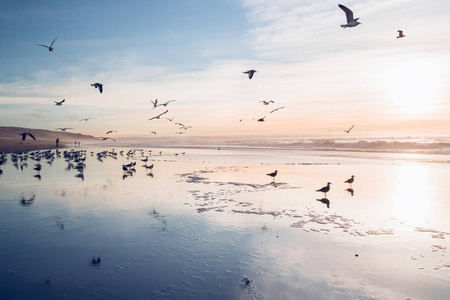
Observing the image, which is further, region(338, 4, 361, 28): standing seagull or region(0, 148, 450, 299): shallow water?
region(338, 4, 361, 28): standing seagull

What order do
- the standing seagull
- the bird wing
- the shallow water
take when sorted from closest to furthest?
the shallow water < the bird wing < the standing seagull

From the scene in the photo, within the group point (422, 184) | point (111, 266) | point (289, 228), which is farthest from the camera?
point (422, 184)

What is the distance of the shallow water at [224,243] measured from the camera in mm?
6570

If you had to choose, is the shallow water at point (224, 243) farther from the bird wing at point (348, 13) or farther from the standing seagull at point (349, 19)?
the bird wing at point (348, 13)

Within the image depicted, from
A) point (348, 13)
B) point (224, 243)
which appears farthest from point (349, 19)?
point (224, 243)

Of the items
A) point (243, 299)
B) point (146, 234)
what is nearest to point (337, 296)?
point (243, 299)

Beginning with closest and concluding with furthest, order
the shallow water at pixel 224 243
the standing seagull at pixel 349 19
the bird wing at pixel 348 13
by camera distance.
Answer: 1. the shallow water at pixel 224 243
2. the bird wing at pixel 348 13
3. the standing seagull at pixel 349 19

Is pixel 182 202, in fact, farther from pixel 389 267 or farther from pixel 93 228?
pixel 389 267

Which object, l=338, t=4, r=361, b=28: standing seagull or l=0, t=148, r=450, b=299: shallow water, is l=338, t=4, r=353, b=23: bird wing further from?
l=0, t=148, r=450, b=299: shallow water

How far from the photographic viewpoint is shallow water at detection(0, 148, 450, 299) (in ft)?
21.6

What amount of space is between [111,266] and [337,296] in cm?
527

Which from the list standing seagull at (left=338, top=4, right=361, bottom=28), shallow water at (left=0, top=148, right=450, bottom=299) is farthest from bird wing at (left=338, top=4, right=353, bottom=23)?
shallow water at (left=0, top=148, right=450, bottom=299)

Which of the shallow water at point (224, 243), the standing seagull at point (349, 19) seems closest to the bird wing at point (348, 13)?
the standing seagull at point (349, 19)

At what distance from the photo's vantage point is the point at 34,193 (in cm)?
1559
